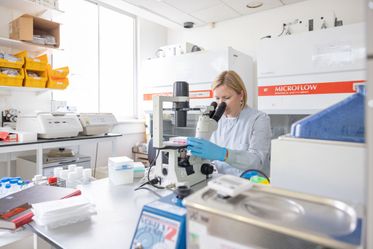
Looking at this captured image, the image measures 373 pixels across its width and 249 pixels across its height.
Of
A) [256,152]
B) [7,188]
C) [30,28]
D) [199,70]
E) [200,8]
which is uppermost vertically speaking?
[200,8]

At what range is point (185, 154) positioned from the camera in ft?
3.63

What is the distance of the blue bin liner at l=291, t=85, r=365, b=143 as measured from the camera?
0.59 metres

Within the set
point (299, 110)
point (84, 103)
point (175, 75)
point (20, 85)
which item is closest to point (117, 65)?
point (84, 103)

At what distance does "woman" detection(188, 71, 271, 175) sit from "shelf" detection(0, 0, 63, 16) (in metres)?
2.15

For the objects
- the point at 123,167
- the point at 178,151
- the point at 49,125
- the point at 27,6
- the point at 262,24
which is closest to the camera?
the point at 178,151

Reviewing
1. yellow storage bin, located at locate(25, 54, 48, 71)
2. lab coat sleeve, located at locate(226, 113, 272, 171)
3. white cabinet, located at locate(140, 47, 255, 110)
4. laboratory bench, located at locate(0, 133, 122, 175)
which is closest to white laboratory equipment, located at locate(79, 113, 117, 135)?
laboratory bench, located at locate(0, 133, 122, 175)

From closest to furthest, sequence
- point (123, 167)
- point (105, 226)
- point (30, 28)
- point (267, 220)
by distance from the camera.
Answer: point (267, 220), point (105, 226), point (123, 167), point (30, 28)

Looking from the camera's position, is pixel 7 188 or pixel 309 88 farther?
pixel 309 88

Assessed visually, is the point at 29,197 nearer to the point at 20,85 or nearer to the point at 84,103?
the point at 20,85

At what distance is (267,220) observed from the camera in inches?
16.1

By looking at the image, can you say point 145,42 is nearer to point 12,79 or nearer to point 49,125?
point 12,79

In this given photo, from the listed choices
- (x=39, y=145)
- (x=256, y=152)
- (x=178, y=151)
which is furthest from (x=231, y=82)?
(x=39, y=145)

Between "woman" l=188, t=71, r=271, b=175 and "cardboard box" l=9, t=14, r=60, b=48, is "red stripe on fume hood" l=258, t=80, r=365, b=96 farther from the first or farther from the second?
"cardboard box" l=9, t=14, r=60, b=48

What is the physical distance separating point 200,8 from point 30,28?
196cm
